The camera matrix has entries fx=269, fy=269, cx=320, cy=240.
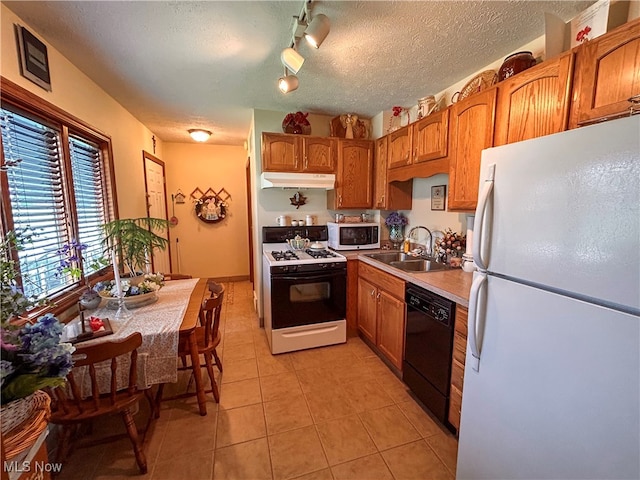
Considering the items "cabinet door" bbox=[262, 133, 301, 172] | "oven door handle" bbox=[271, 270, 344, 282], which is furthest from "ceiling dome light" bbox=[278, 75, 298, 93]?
"oven door handle" bbox=[271, 270, 344, 282]

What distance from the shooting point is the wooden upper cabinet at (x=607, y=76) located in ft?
3.65

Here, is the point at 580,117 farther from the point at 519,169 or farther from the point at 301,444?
the point at 301,444

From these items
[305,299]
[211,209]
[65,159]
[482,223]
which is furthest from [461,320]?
[211,209]

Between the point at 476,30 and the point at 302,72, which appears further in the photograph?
the point at 302,72

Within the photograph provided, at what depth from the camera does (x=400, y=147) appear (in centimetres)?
264

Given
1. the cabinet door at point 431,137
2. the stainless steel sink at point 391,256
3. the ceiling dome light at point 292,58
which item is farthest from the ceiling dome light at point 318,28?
the stainless steel sink at point 391,256

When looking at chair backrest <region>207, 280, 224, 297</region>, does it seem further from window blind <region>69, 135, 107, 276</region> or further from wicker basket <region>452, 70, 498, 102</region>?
wicker basket <region>452, 70, 498, 102</region>

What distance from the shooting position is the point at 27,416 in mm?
854

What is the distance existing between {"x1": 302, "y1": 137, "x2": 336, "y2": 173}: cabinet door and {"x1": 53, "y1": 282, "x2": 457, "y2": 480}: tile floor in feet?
6.54

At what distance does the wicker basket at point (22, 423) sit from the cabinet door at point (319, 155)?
99.9 inches

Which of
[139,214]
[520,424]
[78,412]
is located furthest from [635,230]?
[139,214]

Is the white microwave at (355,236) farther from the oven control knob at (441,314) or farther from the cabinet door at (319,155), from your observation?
the oven control knob at (441,314)

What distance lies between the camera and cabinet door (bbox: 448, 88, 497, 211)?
1.74 meters

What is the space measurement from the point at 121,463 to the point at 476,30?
3273 millimetres
